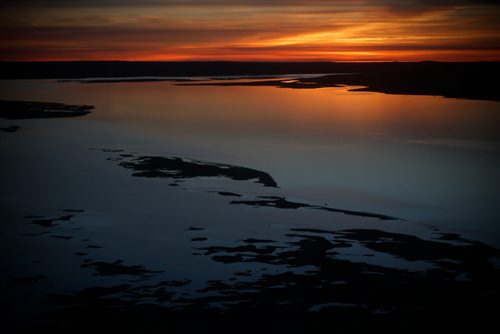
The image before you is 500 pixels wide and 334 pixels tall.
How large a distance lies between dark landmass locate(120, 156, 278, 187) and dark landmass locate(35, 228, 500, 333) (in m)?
4.09

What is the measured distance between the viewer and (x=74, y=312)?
556cm

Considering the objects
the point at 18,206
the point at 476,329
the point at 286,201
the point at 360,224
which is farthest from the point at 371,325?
the point at 18,206

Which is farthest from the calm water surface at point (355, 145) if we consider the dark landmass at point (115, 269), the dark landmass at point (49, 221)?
the dark landmass at point (115, 269)

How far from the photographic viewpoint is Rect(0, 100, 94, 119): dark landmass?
22.5 m

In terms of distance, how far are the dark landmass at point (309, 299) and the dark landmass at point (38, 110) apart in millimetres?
17093

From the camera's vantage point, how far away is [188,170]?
11.9m

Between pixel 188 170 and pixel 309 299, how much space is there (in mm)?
6354

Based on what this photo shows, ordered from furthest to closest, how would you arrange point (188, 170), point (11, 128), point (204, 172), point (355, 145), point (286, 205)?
1. point (11, 128)
2. point (355, 145)
3. point (188, 170)
4. point (204, 172)
5. point (286, 205)

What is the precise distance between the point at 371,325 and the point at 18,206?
242 inches

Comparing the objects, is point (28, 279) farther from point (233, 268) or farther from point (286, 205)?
point (286, 205)

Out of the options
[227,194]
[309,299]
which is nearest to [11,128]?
[227,194]

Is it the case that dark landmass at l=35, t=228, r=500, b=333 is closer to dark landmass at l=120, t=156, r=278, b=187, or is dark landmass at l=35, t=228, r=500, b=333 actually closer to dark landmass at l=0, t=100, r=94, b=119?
dark landmass at l=120, t=156, r=278, b=187

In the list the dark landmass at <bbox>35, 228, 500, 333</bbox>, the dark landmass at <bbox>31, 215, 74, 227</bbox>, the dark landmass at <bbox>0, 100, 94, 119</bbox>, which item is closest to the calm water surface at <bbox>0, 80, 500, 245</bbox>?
the dark landmass at <bbox>0, 100, 94, 119</bbox>

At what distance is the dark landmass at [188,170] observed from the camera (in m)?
11.3
